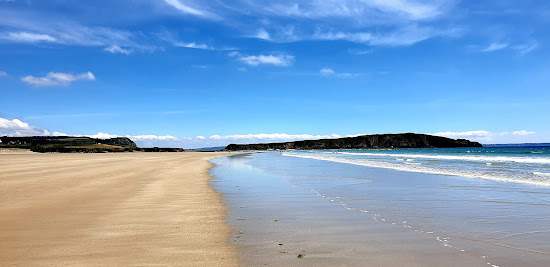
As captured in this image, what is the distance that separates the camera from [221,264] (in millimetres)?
5465

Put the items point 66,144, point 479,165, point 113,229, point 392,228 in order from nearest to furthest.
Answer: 1. point 113,229
2. point 392,228
3. point 479,165
4. point 66,144

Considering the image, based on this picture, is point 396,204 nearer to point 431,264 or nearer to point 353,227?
point 353,227

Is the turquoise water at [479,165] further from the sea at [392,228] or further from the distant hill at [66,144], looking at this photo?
the distant hill at [66,144]

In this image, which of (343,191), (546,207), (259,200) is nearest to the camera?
(546,207)

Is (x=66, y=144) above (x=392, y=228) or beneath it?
above

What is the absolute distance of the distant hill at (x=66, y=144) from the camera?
11150 cm

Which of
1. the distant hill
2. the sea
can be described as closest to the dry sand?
the sea

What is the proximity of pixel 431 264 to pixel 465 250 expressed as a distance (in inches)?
46.0

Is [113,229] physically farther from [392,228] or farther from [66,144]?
[66,144]

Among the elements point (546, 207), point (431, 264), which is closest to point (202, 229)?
point (431, 264)

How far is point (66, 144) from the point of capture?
134125 millimetres

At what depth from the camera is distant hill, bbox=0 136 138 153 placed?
112 m

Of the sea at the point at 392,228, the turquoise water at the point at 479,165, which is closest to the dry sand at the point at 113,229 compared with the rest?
the sea at the point at 392,228

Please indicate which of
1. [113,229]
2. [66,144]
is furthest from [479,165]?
[66,144]
